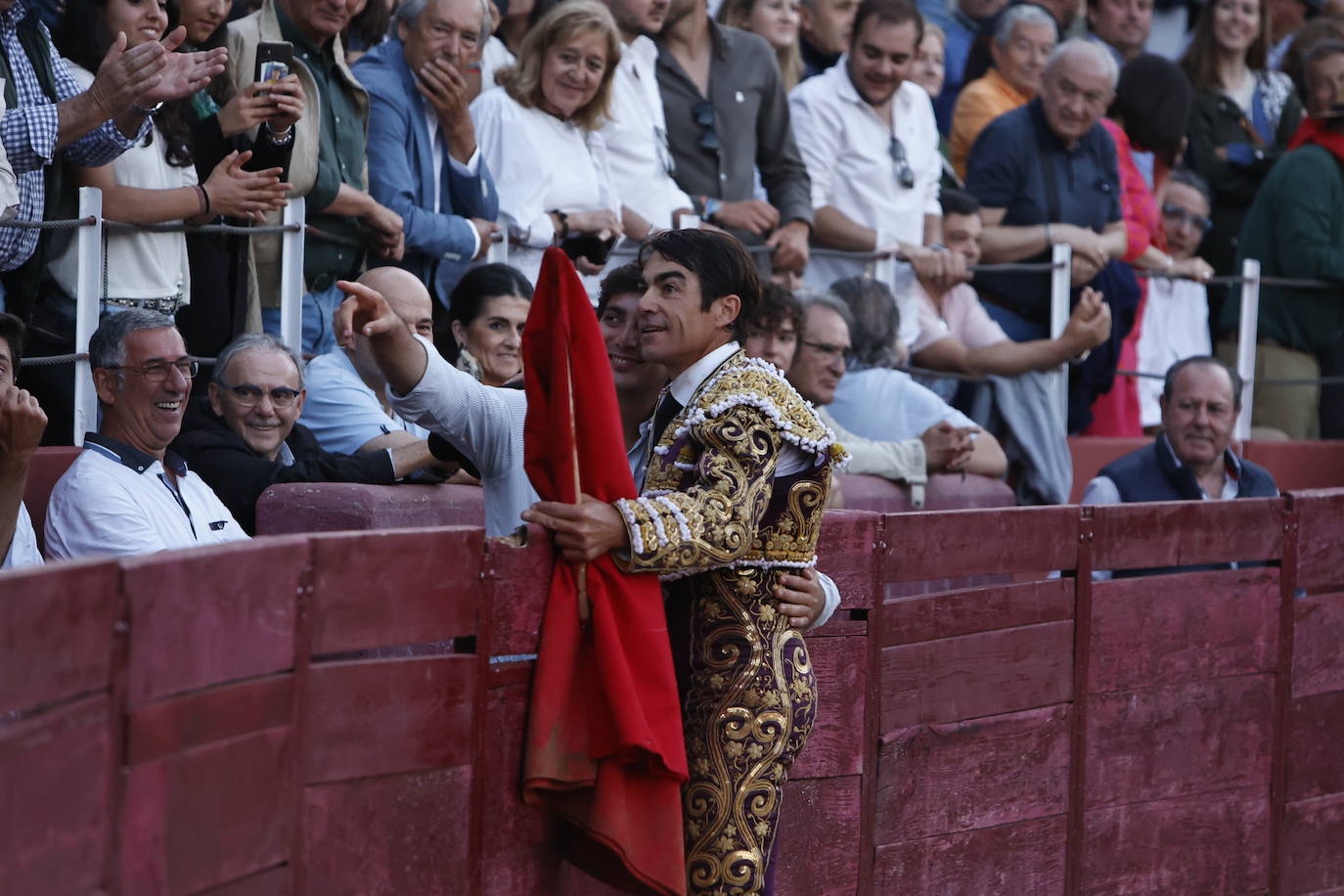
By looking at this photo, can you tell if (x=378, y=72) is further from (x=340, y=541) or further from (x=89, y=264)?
(x=340, y=541)

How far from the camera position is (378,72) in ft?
19.4

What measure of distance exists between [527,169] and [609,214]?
0.94 ft

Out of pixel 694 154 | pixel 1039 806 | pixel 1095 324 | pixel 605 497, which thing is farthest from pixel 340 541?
pixel 1095 324

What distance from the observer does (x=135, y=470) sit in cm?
422

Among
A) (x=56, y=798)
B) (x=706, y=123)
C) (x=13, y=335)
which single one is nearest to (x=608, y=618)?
(x=56, y=798)

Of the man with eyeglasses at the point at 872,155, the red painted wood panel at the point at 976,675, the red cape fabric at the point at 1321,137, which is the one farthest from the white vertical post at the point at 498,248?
the red cape fabric at the point at 1321,137

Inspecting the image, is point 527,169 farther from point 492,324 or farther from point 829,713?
point 829,713

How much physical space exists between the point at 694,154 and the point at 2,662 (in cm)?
485

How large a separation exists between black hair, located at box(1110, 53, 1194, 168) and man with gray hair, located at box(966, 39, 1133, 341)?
52cm

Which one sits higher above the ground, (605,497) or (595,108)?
(595,108)

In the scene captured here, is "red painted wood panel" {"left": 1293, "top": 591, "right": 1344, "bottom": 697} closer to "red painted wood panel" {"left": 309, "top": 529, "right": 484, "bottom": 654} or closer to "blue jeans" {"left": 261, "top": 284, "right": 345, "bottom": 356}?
"blue jeans" {"left": 261, "top": 284, "right": 345, "bottom": 356}

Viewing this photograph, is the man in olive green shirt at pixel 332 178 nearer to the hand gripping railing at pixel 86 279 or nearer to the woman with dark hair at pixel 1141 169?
the hand gripping railing at pixel 86 279

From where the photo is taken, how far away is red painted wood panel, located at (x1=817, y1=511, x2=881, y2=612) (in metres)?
4.43

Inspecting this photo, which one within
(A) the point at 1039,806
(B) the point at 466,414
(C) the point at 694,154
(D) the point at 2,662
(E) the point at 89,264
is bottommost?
(A) the point at 1039,806
